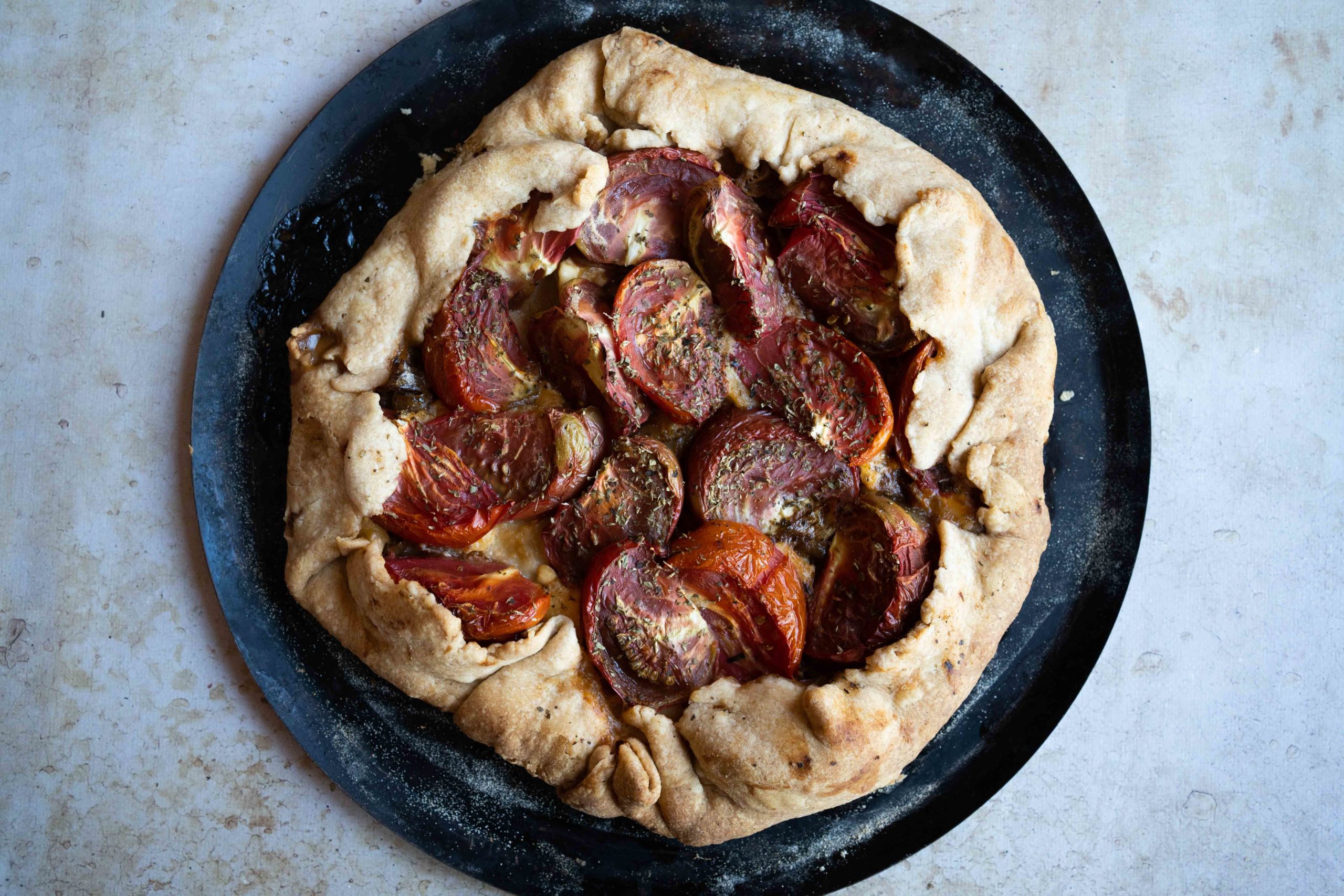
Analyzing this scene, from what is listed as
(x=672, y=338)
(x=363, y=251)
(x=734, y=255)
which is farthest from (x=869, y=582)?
(x=363, y=251)

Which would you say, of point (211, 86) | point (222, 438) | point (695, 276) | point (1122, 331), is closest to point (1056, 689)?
point (1122, 331)

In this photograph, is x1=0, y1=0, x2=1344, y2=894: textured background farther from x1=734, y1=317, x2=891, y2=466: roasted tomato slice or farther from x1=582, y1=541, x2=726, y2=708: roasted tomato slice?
x1=734, y1=317, x2=891, y2=466: roasted tomato slice

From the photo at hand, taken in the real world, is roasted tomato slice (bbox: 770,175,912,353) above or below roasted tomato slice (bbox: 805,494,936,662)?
above

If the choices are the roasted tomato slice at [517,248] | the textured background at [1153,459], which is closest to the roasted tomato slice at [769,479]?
the roasted tomato slice at [517,248]

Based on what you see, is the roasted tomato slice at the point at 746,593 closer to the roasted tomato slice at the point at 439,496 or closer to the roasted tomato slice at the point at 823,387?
the roasted tomato slice at the point at 823,387

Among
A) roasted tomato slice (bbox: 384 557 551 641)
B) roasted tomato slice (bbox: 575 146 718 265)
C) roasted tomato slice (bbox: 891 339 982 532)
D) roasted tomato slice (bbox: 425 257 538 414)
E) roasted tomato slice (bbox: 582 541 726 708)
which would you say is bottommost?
roasted tomato slice (bbox: 384 557 551 641)

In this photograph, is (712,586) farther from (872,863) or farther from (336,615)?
(872,863)

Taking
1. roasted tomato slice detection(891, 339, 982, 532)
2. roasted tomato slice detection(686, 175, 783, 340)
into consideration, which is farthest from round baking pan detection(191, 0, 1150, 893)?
roasted tomato slice detection(686, 175, 783, 340)

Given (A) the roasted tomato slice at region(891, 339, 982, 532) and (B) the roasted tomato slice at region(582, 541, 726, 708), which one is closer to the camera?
(B) the roasted tomato slice at region(582, 541, 726, 708)
